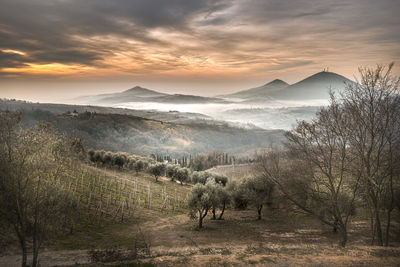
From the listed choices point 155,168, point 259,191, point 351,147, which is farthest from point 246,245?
point 155,168

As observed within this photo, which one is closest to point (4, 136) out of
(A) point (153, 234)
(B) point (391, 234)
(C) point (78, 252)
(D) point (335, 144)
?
(C) point (78, 252)

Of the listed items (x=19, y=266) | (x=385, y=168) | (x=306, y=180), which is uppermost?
(x=385, y=168)

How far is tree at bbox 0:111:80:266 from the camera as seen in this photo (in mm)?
17703

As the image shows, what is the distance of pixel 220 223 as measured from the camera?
43.4 metres

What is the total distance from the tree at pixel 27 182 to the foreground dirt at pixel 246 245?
5431mm

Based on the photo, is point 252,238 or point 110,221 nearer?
point 252,238

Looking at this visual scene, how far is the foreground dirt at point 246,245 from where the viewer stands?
17938mm

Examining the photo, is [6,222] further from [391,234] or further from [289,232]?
[391,234]

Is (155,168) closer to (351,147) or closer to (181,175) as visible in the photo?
(181,175)

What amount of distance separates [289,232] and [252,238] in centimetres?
685

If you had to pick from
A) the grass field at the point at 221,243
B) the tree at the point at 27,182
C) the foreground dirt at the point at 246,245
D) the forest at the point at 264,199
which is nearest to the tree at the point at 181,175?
the grass field at the point at 221,243

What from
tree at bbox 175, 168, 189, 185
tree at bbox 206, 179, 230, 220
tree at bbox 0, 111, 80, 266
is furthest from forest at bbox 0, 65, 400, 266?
tree at bbox 175, 168, 189, 185

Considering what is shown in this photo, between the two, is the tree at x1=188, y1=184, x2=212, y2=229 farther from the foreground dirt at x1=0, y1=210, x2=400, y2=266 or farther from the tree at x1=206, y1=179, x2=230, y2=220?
the foreground dirt at x1=0, y1=210, x2=400, y2=266

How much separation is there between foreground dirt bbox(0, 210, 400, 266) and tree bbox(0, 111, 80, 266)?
5.43 meters
